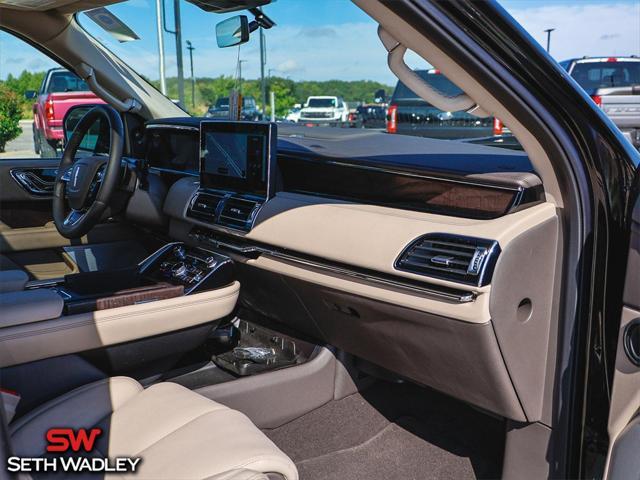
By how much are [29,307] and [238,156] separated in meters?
0.89

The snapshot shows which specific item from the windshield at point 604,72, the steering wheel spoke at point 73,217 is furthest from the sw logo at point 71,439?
the windshield at point 604,72

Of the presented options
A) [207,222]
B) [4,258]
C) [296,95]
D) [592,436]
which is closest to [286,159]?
[207,222]

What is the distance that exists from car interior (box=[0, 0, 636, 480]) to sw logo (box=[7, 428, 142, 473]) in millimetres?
31

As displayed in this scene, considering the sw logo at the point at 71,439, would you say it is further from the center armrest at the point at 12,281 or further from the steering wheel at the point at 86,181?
the steering wheel at the point at 86,181

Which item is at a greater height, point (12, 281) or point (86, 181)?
point (86, 181)

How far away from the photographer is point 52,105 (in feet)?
13.1

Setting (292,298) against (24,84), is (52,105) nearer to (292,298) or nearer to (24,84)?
(24,84)

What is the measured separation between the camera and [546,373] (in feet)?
5.92

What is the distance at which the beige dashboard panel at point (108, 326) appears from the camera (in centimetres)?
192

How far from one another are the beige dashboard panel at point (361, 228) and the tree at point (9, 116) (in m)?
1.67

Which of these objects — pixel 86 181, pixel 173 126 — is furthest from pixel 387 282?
pixel 173 126

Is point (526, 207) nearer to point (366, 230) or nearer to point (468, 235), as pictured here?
point (468, 235)

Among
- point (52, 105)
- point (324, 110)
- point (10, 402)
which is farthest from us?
point (324, 110)

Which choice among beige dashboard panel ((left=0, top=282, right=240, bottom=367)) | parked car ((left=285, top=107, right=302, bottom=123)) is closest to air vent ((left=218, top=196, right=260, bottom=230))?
beige dashboard panel ((left=0, top=282, right=240, bottom=367))
